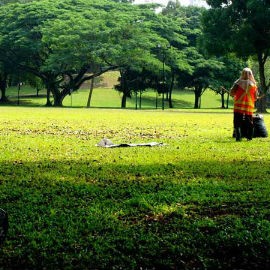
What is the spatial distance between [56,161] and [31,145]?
2.98 metres

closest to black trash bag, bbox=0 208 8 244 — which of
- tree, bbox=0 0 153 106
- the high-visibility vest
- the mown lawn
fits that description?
the mown lawn

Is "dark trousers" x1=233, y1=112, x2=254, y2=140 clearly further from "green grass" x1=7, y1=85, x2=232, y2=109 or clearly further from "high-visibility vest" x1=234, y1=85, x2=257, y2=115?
"green grass" x1=7, y1=85, x2=232, y2=109

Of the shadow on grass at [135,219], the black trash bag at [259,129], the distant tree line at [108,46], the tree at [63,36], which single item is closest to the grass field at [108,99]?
the distant tree line at [108,46]

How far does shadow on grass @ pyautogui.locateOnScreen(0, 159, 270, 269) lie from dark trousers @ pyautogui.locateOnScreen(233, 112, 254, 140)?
19.3 ft

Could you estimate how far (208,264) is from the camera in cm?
406

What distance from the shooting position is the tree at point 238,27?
4053cm

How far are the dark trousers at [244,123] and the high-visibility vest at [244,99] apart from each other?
0.52 feet

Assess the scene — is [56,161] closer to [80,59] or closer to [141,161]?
[141,161]

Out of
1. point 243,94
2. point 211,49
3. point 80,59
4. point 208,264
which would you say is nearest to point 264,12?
point 211,49

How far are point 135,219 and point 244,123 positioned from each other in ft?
31.1

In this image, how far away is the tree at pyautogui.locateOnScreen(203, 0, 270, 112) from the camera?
4053 centimetres

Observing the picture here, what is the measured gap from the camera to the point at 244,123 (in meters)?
14.2

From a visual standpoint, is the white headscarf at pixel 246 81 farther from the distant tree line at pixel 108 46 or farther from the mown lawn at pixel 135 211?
the distant tree line at pixel 108 46

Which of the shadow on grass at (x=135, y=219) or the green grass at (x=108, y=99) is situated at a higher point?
the green grass at (x=108, y=99)
